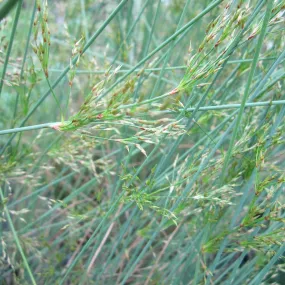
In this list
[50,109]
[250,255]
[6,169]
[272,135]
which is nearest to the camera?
[272,135]

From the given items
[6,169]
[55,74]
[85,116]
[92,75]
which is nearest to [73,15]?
[55,74]

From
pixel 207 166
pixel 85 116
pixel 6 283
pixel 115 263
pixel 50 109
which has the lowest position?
pixel 6 283

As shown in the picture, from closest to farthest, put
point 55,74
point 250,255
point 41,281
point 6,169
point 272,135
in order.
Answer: point 272,135 < point 6,169 < point 41,281 < point 250,255 < point 55,74

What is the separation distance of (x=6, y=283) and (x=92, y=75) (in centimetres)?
57

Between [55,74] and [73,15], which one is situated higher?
[73,15]

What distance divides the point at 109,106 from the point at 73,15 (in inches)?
48.1

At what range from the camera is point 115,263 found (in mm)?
966

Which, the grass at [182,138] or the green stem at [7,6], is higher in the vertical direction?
the green stem at [7,6]

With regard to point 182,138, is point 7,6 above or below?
above

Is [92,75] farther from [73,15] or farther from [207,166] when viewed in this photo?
[73,15]

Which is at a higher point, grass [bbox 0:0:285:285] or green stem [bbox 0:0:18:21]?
green stem [bbox 0:0:18:21]

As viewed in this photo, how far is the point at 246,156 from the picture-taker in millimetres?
860

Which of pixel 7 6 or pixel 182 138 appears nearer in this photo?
pixel 7 6

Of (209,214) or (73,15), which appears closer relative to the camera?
(209,214)
